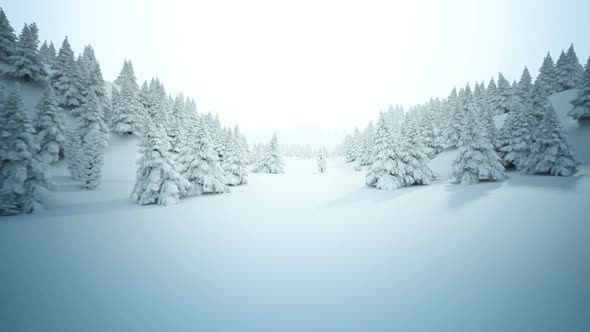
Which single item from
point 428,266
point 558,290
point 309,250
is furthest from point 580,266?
point 309,250

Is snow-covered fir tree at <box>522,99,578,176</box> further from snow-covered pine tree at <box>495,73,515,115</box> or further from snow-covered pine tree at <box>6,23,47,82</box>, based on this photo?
snow-covered pine tree at <box>6,23,47,82</box>

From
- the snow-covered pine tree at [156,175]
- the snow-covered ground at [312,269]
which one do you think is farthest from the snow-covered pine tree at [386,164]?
the snow-covered pine tree at [156,175]

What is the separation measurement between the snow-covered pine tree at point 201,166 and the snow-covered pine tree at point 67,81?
111 ft

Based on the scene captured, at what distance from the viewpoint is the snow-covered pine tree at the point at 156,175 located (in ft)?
Result: 66.3

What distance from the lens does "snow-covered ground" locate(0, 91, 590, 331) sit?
562 centimetres

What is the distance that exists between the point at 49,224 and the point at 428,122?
56498 millimetres

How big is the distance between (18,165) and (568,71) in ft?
297

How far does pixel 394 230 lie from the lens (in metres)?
12.1

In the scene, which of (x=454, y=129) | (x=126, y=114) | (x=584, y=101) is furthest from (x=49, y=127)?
(x=584, y=101)

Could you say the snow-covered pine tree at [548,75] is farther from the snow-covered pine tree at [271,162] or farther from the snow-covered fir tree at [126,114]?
the snow-covered fir tree at [126,114]

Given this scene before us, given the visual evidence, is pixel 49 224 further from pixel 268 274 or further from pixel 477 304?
pixel 477 304

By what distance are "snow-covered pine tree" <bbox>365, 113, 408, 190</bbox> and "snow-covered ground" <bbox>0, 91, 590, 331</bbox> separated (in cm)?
857

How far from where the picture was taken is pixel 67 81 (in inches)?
1640

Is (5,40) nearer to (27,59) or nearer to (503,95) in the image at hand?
(27,59)
